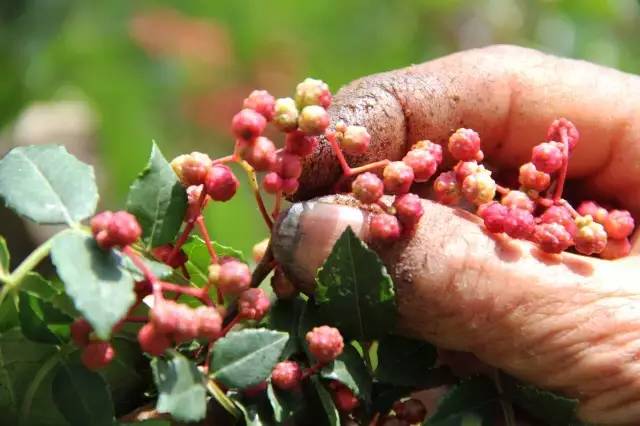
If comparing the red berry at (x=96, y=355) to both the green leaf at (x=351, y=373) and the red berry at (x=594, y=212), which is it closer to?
the green leaf at (x=351, y=373)

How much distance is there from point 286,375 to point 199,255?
0.20 m

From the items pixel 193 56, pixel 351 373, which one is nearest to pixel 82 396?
pixel 351 373

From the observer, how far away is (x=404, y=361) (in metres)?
0.95

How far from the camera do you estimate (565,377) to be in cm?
96

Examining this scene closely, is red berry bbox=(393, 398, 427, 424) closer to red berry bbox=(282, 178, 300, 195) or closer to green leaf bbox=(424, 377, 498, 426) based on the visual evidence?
green leaf bbox=(424, 377, 498, 426)

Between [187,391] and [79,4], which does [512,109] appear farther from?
[79,4]

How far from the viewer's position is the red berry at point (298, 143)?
0.88m

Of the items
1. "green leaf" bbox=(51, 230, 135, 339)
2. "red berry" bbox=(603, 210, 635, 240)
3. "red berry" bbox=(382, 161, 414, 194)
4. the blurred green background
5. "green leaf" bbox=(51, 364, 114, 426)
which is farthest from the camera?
the blurred green background

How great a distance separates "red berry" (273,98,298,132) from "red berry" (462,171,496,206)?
21cm

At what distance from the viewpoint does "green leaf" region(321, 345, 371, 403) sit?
879 millimetres

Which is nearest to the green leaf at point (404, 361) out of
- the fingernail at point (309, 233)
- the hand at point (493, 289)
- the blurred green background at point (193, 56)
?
the hand at point (493, 289)

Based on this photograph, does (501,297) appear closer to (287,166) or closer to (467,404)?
(467,404)

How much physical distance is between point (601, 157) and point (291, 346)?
24.5 inches

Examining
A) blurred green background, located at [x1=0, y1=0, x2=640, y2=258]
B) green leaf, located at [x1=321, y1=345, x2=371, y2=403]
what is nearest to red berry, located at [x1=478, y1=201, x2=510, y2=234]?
green leaf, located at [x1=321, y1=345, x2=371, y2=403]
